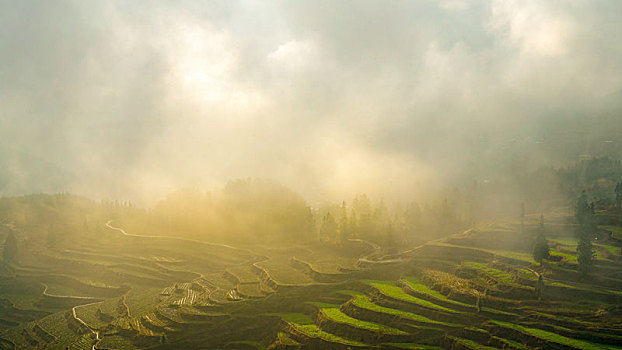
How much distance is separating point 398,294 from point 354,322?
9.74m

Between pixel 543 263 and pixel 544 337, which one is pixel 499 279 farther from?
pixel 544 337

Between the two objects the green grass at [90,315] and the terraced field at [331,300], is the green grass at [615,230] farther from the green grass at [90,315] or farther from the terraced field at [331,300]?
the green grass at [90,315]

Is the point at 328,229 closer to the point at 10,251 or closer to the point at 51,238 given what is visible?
the point at 51,238

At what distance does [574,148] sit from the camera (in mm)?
190250

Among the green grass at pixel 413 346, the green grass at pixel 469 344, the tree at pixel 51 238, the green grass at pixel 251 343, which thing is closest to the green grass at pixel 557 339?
the green grass at pixel 469 344

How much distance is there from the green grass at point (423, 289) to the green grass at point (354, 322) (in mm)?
9751

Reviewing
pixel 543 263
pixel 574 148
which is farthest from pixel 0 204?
pixel 574 148

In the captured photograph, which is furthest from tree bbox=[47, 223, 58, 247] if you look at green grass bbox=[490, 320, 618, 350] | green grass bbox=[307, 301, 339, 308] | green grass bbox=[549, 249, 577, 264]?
green grass bbox=[549, 249, 577, 264]

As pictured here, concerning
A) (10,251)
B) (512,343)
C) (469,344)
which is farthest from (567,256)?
(10,251)

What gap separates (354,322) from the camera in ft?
161

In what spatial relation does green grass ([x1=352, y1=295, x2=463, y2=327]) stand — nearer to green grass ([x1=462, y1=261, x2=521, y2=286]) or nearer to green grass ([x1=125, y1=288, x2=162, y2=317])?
green grass ([x1=462, y1=261, x2=521, y2=286])

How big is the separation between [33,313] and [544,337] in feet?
264

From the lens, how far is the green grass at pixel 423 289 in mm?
51525

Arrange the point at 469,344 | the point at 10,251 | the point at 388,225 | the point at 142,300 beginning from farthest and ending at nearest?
the point at 10,251, the point at 388,225, the point at 142,300, the point at 469,344
